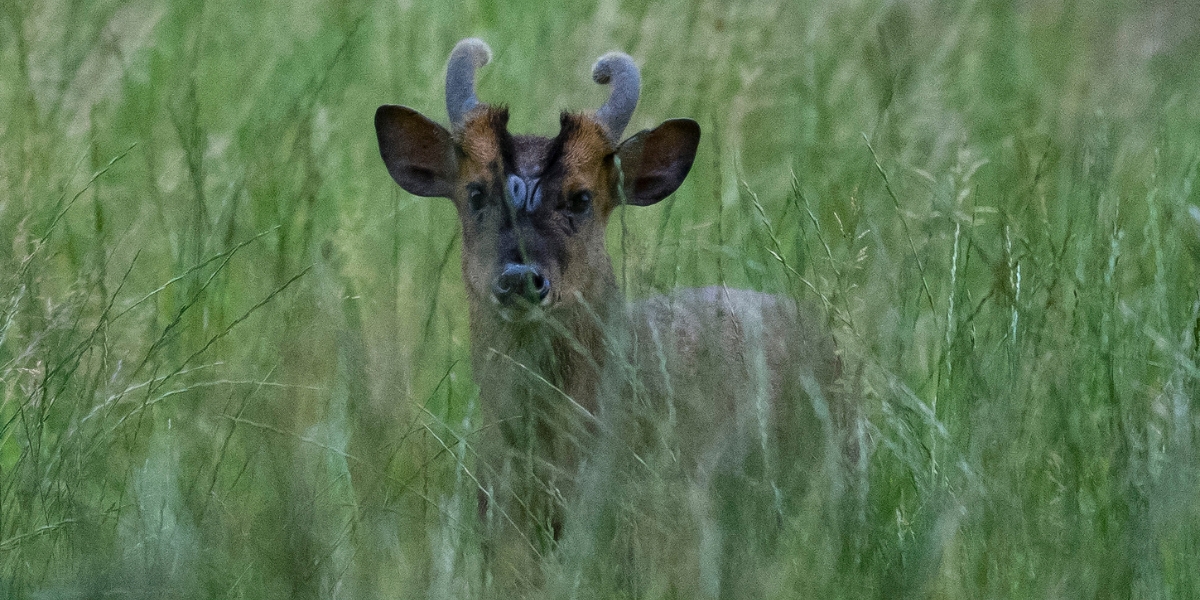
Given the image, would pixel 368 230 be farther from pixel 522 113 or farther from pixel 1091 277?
pixel 1091 277

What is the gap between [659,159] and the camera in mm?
4551

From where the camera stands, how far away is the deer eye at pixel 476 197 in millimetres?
4223

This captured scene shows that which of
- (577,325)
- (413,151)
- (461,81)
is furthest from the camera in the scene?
(413,151)

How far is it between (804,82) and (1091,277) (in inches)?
104

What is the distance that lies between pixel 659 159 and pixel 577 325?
30.5 inches

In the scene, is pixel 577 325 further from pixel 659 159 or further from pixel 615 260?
pixel 659 159

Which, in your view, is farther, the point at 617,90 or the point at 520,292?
the point at 617,90

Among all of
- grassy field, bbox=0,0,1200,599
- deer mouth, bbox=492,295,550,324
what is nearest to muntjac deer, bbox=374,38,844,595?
deer mouth, bbox=492,295,550,324

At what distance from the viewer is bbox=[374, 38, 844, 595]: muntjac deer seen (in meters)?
3.19

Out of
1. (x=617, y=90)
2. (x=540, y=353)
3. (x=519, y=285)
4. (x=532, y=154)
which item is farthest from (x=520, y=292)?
(x=617, y=90)

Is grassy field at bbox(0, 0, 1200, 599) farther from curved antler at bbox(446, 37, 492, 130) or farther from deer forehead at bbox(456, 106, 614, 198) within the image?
curved antler at bbox(446, 37, 492, 130)

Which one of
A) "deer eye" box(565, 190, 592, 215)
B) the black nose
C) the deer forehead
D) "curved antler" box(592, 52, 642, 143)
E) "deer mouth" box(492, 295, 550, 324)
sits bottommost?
"deer mouth" box(492, 295, 550, 324)

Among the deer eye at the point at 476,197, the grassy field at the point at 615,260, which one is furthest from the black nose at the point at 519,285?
the deer eye at the point at 476,197

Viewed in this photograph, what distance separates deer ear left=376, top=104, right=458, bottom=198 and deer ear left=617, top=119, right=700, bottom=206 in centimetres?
54
